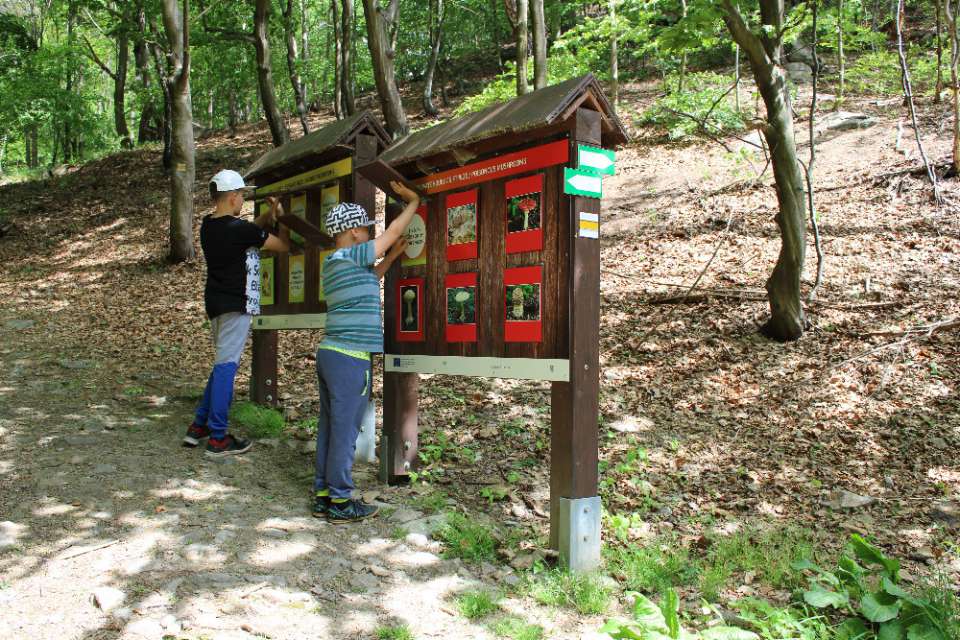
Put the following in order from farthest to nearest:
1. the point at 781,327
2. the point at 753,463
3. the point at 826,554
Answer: the point at 781,327 → the point at 753,463 → the point at 826,554

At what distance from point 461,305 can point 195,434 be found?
2.39 metres

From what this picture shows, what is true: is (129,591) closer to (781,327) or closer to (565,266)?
(565,266)

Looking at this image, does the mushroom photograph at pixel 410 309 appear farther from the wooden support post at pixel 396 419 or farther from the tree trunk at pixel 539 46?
the tree trunk at pixel 539 46

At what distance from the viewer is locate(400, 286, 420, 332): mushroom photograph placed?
5094mm

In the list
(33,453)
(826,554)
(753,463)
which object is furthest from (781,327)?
(33,453)

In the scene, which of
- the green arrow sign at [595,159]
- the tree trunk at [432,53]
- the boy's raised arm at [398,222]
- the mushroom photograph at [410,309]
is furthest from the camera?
the tree trunk at [432,53]

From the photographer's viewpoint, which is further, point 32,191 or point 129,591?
point 32,191

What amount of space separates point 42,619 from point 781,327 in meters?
6.68

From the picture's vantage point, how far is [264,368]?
677cm

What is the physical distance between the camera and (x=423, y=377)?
25.4 feet

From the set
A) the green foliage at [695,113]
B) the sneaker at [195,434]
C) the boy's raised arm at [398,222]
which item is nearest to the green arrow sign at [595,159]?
the boy's raised arm at [398,222]

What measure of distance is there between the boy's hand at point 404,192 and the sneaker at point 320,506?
6.76 ft

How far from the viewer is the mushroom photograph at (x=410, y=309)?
5.09 metres

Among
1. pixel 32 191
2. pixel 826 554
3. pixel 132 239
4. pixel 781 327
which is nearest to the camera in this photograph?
pixel 826 554
